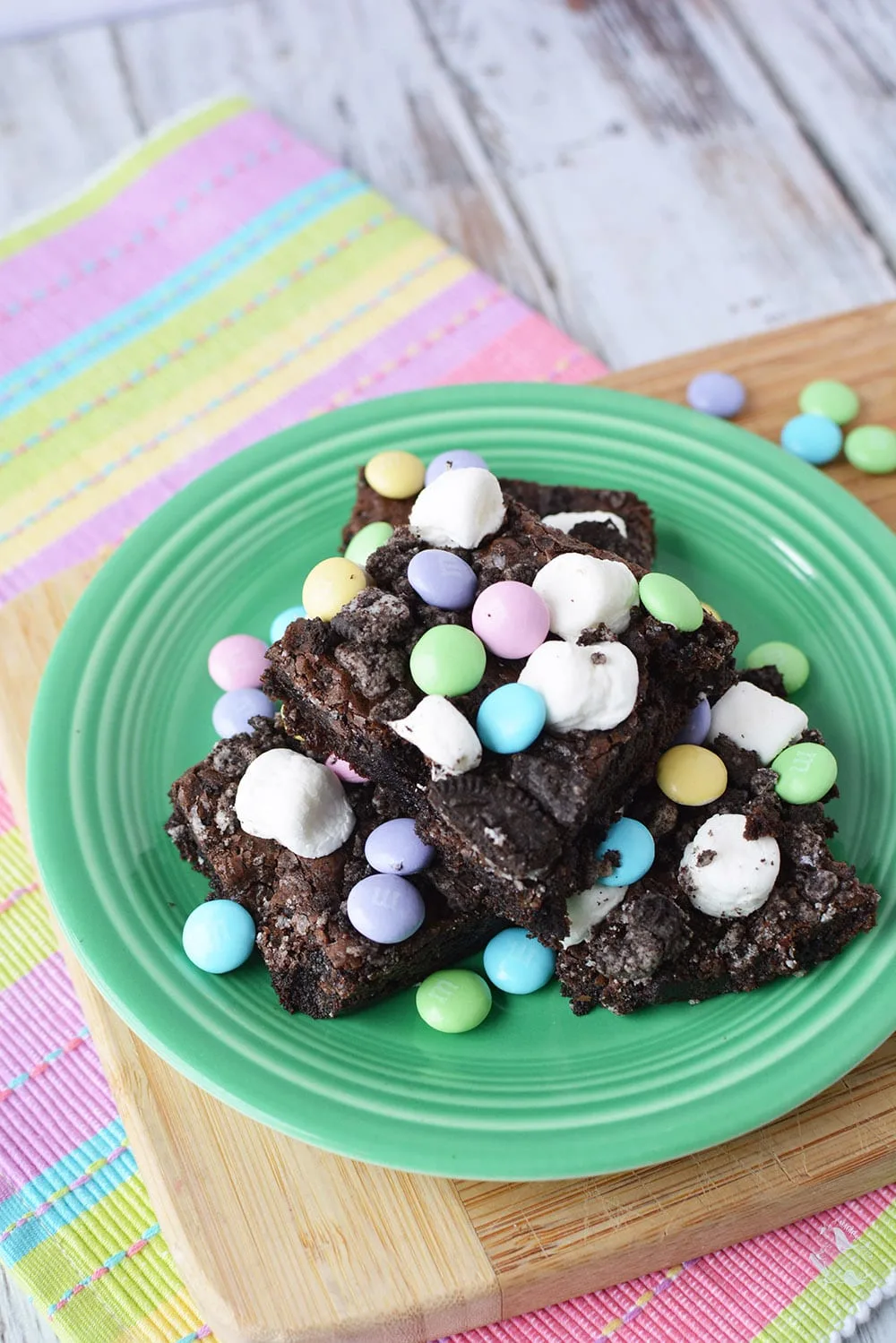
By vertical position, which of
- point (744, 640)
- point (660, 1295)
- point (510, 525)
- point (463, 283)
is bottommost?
point (660, 1295)

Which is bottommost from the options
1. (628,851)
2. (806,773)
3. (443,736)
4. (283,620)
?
(806,773)

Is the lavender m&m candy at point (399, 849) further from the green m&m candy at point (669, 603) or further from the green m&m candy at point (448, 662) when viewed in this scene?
the green m&m candy at point (669, 603)

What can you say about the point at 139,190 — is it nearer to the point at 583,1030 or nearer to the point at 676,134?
the point at 676,134

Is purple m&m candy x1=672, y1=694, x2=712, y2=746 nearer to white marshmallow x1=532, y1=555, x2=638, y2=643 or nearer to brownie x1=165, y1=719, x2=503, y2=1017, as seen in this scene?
white marshmallow x1=532, y1=555, x2=638, y2=643

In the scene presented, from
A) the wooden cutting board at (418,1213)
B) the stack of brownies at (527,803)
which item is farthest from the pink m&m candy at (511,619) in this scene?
the wooden cutting board at (418,1213)

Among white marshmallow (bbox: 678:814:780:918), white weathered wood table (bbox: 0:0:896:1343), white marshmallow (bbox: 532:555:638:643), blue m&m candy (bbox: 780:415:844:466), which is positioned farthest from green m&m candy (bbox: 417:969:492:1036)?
white weathered wood table (bbox: 0:0:896:1343)

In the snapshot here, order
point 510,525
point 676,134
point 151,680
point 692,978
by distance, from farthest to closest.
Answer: point 676,134
point 151,680
point 510,525
point 692,978

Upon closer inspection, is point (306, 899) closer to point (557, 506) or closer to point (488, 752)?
point (488, 752)

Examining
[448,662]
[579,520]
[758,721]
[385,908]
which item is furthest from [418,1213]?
[579,520]

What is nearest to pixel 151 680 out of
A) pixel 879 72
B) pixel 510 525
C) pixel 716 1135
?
pixel 510 525
